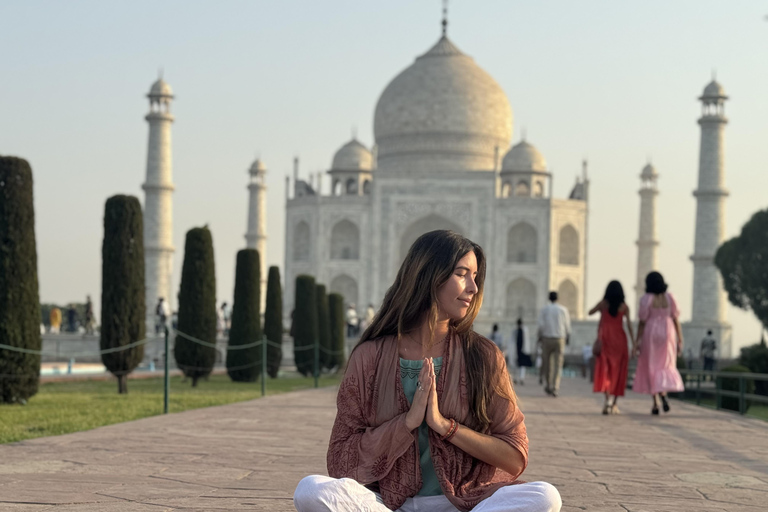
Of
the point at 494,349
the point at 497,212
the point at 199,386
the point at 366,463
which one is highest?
the point at 497,212

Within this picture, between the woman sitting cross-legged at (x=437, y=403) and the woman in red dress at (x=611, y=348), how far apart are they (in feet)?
21.8

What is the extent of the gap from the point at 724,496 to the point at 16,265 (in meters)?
7.09

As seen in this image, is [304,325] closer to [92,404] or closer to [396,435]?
[92,404]

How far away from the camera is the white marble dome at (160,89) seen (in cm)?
3316

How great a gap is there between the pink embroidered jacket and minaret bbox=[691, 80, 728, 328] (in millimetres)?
32160

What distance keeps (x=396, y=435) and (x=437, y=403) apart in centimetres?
12

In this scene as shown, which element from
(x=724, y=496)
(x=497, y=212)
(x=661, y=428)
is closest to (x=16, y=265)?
(x=661, y=428)

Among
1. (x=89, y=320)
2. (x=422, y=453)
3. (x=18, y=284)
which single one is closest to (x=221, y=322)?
(x=89, y=320)

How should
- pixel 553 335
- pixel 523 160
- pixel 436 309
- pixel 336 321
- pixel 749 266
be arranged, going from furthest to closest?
pixel 523 160
pixel 749 266
pixel 336 321
pixel 553 335
pixel 436 309

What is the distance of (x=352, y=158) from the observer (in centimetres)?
4138

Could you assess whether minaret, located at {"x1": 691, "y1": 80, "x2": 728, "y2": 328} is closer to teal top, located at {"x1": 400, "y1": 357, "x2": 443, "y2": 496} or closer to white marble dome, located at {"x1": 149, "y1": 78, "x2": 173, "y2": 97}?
white marble dome, located at {"x1": 149, "y1": 78, "x2": 173, "y2": 97}

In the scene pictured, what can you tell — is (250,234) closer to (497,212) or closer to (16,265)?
(497,212)

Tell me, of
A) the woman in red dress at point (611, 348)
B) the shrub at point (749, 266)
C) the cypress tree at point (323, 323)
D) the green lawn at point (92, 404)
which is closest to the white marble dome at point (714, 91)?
the shrub at point (749, 266)

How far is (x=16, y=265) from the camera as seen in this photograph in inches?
380
